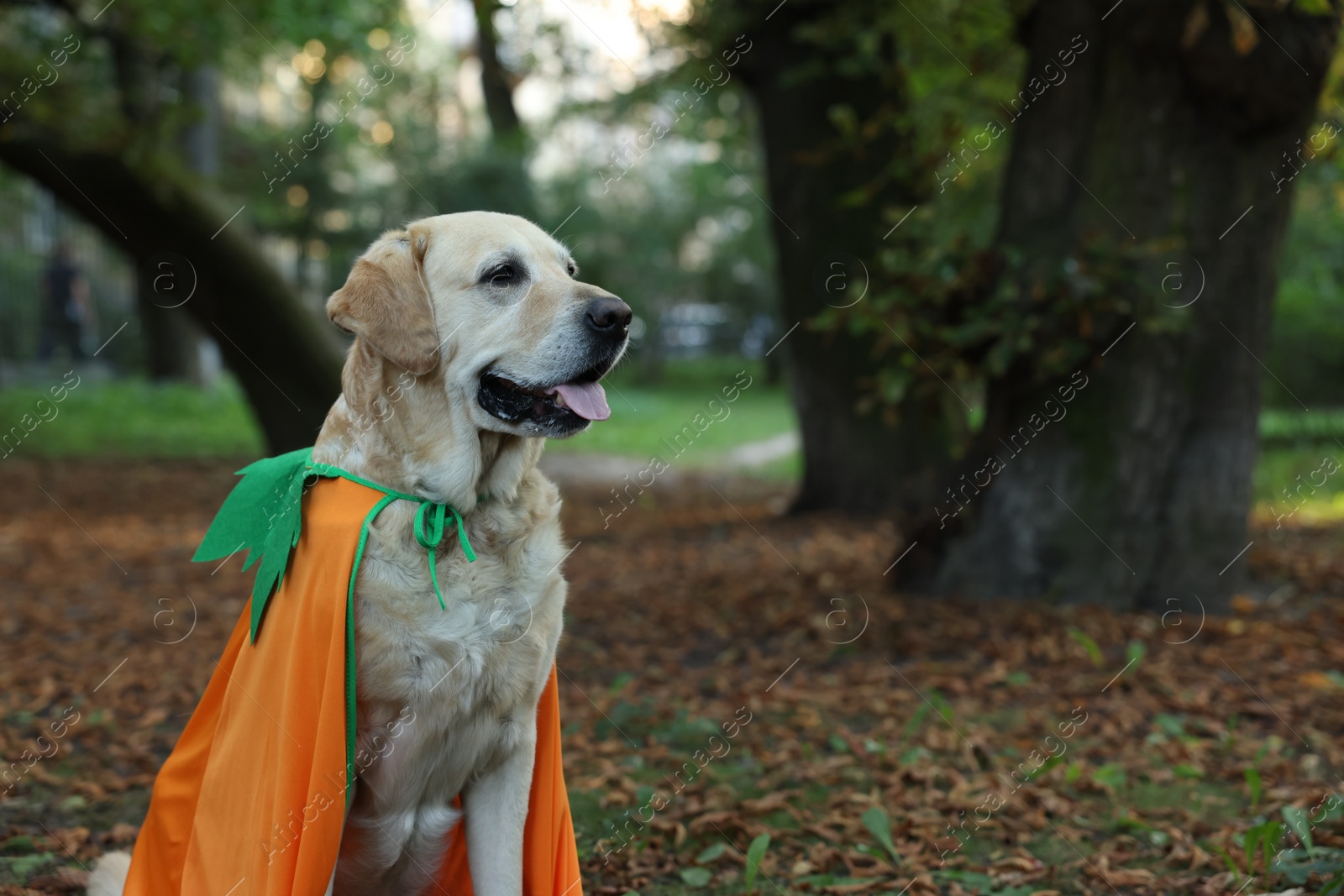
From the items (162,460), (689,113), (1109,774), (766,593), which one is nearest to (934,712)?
(1109,774)

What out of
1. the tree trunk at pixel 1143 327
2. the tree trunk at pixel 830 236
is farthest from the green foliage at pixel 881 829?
the tree trunk at pixel 830 236

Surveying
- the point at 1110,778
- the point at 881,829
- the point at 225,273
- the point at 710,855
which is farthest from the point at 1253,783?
the point at 225,273

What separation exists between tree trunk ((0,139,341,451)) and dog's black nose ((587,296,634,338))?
614 centimetres

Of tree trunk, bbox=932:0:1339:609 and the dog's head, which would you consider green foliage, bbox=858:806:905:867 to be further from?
tree trunk, bbox=932:0:1339:609

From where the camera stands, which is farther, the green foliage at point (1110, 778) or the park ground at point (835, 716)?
the green foliage at point (1110, 778)

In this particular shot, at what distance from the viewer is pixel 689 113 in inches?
420

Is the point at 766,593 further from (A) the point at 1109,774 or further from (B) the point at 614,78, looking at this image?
(B) the point at 614,78

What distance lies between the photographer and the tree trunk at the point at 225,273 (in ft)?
27.4

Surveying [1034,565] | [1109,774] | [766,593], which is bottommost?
[1109,774]

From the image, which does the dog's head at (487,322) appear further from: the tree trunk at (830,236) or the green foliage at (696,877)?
the tree trunk at (830,236)

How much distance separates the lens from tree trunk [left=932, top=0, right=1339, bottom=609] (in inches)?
201

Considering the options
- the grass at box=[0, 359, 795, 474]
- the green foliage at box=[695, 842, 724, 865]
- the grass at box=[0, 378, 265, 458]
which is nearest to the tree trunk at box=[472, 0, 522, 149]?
the grass at box=[0, 359, 795, 474]

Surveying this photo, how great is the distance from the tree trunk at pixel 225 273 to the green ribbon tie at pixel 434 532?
6.23 meters

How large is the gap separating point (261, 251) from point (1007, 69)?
20.7 feet
